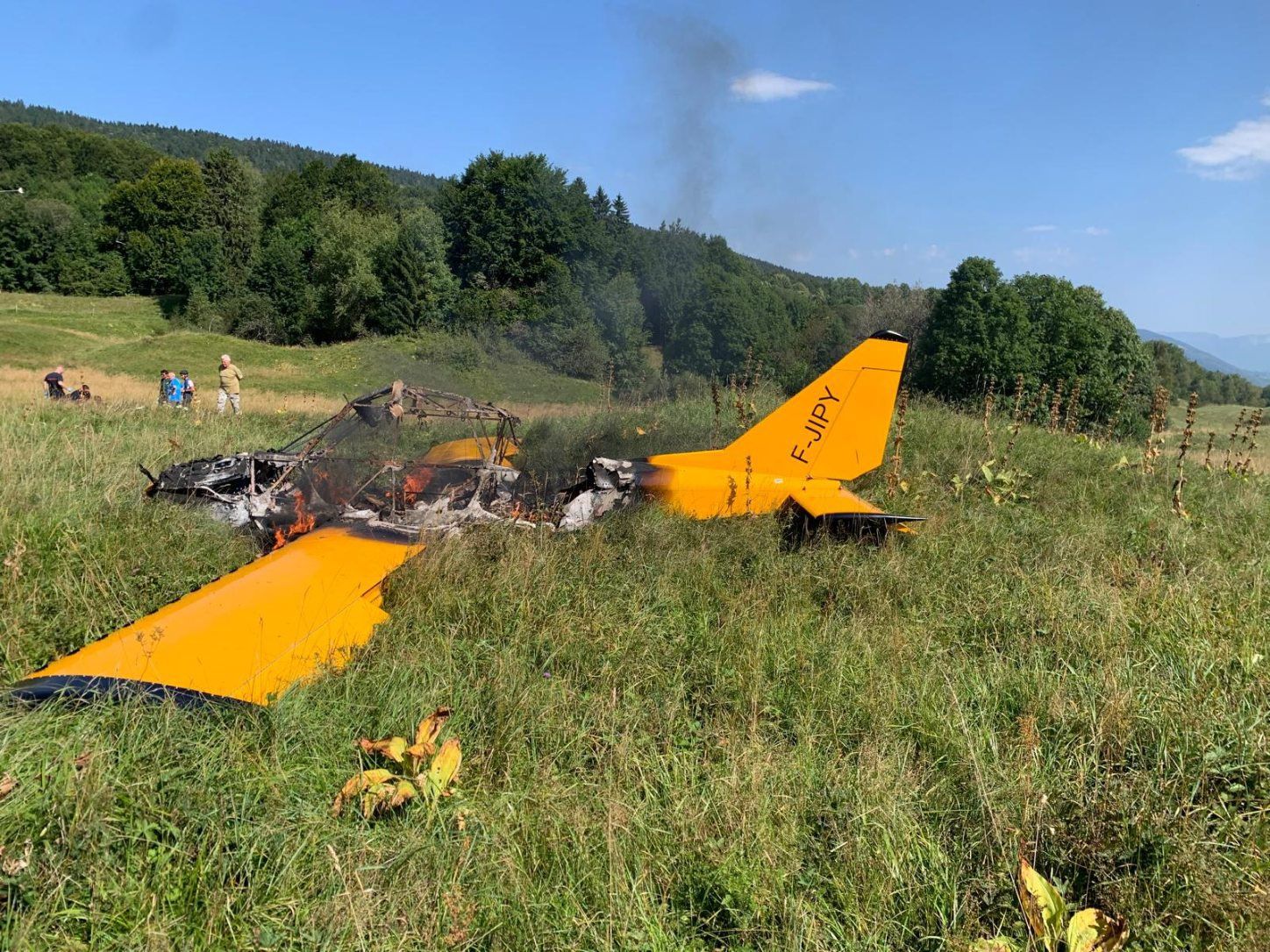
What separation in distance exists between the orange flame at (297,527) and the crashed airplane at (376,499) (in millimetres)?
13

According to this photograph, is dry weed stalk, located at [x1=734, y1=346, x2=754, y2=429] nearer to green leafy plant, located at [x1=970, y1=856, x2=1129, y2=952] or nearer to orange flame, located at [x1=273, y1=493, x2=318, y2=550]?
orange flame, located at [x1=273, y1=493, x2=318, y2=550]

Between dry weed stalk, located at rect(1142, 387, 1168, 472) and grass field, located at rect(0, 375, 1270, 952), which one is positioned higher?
Result: dry weed stalk, located at rect(1142, 387, 1168, 472)

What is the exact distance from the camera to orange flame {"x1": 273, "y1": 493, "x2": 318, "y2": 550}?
5.20m

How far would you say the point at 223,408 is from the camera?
13703 mm

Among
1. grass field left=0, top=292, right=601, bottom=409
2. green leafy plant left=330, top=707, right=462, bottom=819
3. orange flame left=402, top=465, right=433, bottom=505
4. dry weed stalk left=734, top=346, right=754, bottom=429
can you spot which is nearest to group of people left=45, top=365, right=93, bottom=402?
grass field left=0, top=292, right=601, bottom=409

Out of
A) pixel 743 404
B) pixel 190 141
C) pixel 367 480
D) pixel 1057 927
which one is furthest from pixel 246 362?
pixel 190 141

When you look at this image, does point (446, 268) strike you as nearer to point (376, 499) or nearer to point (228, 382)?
point (228, 382)

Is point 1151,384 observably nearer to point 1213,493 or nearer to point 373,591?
point 1213,493

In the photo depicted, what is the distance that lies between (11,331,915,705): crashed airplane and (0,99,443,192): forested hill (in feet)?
538

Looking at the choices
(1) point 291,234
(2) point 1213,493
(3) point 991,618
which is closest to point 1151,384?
(2) point 1213,493

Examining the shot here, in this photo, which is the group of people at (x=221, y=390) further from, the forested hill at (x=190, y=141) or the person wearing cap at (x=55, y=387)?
the forested hill at (x=190, y=141)

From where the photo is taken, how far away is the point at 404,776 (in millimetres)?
2734

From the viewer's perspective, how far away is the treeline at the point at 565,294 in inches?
1334

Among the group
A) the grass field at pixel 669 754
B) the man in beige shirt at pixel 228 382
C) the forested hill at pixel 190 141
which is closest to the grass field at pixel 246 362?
the man in beige shirt at pixel 228 382
